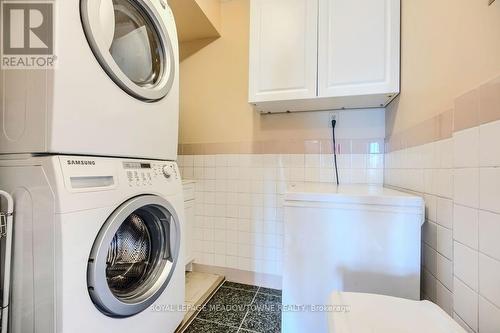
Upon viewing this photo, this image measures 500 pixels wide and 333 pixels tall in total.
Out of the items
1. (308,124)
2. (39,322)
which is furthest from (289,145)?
(39,322)

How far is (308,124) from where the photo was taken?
177 centimetres

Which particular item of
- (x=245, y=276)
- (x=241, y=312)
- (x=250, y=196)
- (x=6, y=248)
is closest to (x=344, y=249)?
(x=241, y=312)

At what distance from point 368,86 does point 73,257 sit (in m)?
1.54

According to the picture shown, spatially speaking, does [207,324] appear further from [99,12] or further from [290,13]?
[290,13]

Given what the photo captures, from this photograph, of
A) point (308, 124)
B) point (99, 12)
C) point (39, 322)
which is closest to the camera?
point (39, 322)

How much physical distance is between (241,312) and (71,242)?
3.72 feet

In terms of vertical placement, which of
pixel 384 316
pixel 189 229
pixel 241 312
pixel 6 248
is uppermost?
pixel 6 248

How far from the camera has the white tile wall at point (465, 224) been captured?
59cm

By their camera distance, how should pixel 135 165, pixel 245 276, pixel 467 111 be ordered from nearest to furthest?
pixel 467 111
pixel 135 165
pixel 245 276

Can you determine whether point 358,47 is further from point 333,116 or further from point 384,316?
point 384,316

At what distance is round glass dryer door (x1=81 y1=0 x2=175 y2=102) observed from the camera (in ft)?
2.56

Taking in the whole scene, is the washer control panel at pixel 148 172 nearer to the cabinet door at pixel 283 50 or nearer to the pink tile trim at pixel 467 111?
the cabinet door at pixel 283 50

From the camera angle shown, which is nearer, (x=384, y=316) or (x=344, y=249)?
(x=384, y=316)

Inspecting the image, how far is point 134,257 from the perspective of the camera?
1.03 metres
